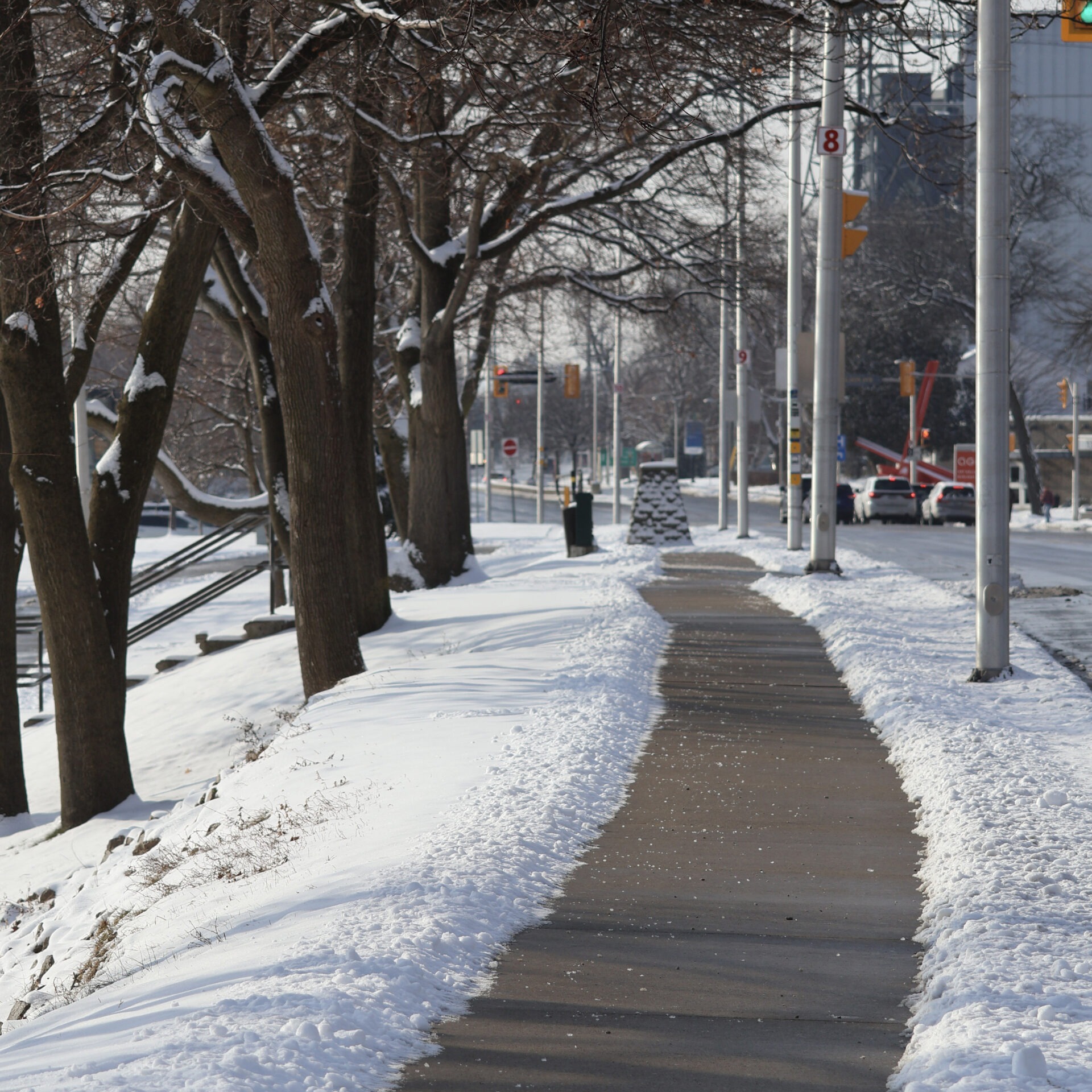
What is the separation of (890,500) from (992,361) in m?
37.9

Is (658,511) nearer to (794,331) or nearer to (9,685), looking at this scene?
(794,331)

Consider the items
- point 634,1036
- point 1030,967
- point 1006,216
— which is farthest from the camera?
point 1006,216

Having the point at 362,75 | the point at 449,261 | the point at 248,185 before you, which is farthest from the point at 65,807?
the point at 449,261

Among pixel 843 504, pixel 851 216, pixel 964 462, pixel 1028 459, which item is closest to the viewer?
pixel 851 216

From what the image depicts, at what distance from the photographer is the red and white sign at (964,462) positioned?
53062 mm

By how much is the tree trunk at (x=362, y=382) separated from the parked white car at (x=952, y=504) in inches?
1267

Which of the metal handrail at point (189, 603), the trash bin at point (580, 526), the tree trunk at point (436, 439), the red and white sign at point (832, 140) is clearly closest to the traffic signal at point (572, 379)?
the trash bin at point (580, 526)

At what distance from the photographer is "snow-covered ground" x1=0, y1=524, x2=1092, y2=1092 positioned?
4.34 m

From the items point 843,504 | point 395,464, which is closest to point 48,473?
point 395,464

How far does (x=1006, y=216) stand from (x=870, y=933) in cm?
734

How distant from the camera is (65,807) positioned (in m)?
12.6

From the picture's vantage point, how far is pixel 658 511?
30.3m

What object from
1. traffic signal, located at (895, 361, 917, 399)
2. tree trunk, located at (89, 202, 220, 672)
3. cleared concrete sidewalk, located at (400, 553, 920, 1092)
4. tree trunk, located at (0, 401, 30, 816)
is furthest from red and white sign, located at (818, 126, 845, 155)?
traffic signal, located at (895, 361, 917, 399)

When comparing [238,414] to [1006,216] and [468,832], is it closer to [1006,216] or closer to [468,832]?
[1006,216]
